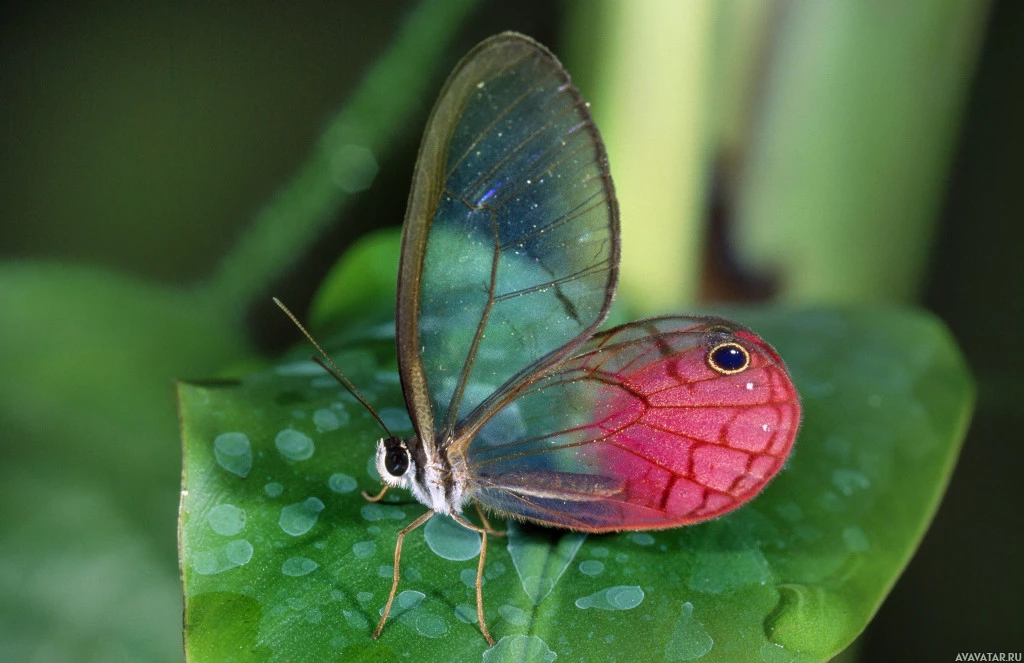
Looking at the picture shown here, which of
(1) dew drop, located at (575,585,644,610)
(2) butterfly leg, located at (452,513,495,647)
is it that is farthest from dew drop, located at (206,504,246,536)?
(1) dew drop, located at (575,585,644,610)

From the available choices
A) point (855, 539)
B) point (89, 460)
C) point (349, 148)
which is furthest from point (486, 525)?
point (349, 148)

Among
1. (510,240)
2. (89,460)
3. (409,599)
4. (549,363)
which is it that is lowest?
(89,460)

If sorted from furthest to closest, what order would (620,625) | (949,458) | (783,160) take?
1. (783,160)
2. (949,458)
3. (620,625)

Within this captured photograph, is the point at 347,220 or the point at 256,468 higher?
the point at 256,468

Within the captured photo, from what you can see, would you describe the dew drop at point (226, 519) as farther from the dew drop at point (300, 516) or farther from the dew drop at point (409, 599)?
the dew drop at point (409, 599)

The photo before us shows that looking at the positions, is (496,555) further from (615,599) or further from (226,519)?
(226,519)

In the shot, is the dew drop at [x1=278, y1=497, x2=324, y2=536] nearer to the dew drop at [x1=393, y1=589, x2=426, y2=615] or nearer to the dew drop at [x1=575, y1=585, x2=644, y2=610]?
the dew drop at [x1=393, y1=589, x2=426, y2=615]

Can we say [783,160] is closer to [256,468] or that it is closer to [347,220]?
[347,220]

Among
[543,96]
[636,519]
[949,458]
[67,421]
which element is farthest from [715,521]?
[67,421]

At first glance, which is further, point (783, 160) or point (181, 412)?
point (783, 160)
